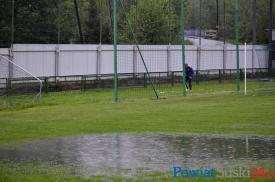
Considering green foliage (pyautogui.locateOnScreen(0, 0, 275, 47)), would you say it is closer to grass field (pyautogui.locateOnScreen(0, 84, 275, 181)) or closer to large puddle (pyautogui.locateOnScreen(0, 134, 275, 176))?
grass field (pyautogui.locateOnScreen(0, 84, 275, 181))

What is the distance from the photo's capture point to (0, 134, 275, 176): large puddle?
13367 mm

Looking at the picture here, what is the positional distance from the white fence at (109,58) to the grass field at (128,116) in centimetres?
653

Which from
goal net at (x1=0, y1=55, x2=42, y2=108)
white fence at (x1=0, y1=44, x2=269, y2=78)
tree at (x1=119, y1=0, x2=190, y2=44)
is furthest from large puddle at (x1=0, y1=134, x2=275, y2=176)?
tree at (x1=119, y1=0, x2=190, y2=44)

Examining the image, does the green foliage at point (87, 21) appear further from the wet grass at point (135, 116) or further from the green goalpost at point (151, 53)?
the wet grass at point (135, 116)

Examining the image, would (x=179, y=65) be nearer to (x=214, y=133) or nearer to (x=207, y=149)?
(x=214, y=133)

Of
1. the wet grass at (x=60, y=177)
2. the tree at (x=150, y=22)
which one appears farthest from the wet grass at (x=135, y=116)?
the tree at (x=150, y=22)

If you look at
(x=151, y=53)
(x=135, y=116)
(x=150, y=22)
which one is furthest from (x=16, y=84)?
(x=150, y=22)

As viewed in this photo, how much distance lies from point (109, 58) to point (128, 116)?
23.0 m

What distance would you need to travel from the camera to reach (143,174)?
12203mm

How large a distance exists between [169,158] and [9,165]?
11.6ft

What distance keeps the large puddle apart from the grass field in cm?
116

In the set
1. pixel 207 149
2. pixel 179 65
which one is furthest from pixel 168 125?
pixel 179 65

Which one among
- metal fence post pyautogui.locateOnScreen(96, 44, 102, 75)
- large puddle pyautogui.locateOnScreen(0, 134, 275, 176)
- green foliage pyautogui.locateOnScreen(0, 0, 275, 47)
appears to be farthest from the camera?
green foliage pyautogui.locateOnScreen(0, 0, 275, 47)

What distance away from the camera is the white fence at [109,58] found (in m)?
41.2
